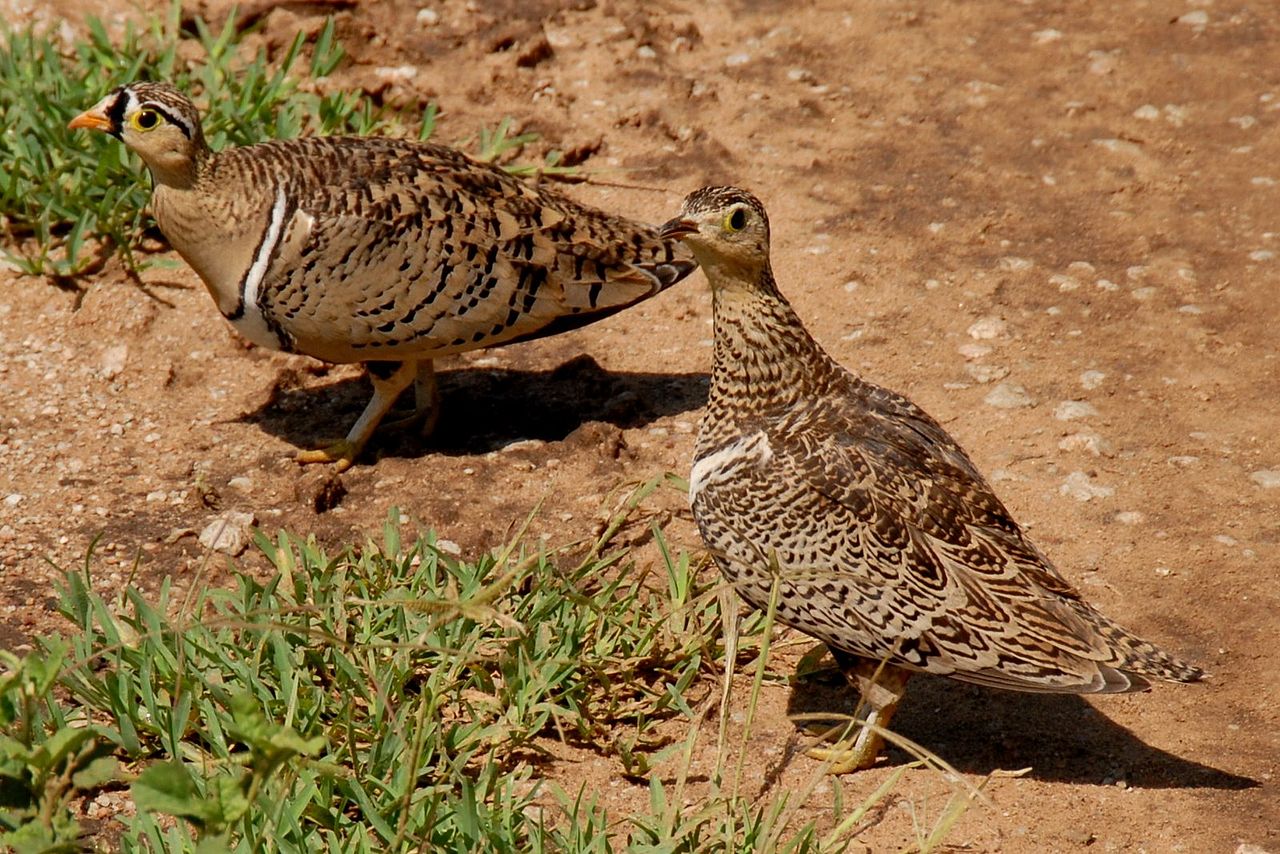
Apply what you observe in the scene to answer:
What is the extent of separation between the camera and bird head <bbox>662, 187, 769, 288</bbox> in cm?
431

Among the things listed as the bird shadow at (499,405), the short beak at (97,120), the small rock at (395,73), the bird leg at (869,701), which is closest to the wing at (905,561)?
the bird leg at (869,701)

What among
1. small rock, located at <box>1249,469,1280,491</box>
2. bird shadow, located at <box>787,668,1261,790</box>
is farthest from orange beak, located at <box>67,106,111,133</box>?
small rock, located at <box>1249,469,1280,491</box>

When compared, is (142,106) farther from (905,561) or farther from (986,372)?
(986,372)

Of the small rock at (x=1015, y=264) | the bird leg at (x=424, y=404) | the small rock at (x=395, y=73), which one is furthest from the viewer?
the small rock at (x=395, y=73)

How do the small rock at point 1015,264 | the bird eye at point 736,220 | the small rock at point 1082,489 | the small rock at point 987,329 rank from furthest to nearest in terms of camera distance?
the small rock at point 1015,264
the small rock at point 987,329
the small rock at point 1082,489
the bird eye at point 736,220

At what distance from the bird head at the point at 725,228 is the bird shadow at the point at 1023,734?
1314 mm

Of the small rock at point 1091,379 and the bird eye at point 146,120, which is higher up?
the bird eye at point 146,120

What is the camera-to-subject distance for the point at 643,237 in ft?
18.9

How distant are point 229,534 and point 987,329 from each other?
9.90ft

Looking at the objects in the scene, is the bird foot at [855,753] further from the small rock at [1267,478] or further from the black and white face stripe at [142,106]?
the black and white face stripe at [142,106]

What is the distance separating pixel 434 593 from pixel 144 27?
4.06 metres

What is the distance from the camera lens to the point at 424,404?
5.81m

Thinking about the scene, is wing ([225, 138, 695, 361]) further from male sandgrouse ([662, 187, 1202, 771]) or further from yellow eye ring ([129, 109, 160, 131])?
male sandgrouse ([662, 187, 1202, 771])

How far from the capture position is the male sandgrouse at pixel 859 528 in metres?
3.99
